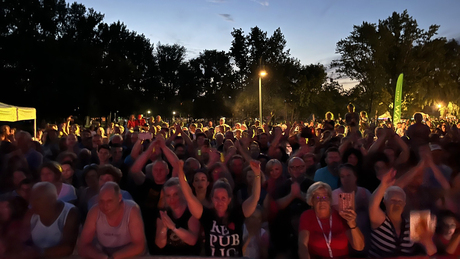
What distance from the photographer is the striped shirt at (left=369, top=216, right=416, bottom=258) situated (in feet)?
10.0

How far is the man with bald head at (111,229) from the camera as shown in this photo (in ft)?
9.91

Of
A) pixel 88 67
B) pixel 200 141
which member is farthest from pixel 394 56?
pixel 200 141

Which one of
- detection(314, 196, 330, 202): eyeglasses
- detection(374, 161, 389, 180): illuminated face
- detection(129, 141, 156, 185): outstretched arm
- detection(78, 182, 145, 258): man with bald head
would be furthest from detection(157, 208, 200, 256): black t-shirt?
detection(374, 161, 389, 180): illuminated face

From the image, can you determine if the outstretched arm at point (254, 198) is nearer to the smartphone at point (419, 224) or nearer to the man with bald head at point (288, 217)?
the man with bald head at point (288, 217)

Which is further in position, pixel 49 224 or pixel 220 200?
pixel 220 200

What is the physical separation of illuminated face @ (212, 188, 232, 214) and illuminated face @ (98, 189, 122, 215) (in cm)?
87

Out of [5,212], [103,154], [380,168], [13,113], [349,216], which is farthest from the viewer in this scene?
[13,113]

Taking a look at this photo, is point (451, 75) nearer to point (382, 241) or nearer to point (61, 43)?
point (61, 43)

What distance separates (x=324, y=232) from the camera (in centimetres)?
300

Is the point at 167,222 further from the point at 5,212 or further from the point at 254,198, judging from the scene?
the point at 5,212

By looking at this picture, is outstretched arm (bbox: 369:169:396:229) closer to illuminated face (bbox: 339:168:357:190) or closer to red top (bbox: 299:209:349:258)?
red top (bbox: 299:209:349:258)

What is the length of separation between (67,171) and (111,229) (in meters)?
2.03

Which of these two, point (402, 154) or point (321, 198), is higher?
point (402, 154)

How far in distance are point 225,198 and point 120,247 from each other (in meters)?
1.00
